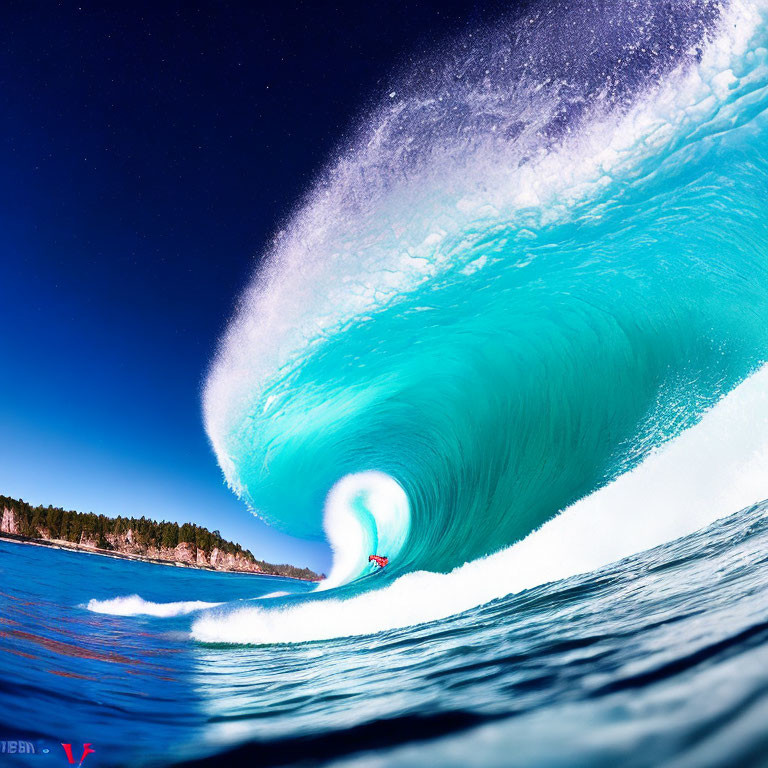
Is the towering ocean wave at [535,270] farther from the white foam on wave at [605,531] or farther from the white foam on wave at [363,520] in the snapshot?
the white foam on wave at [363,520]

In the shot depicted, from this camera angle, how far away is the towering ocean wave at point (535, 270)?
517 centimetres

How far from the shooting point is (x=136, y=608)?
7379mm

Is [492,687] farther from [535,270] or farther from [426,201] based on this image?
[535,270]

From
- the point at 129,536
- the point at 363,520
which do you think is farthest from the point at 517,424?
the point at 129,536

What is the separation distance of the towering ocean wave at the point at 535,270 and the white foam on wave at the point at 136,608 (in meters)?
1.60

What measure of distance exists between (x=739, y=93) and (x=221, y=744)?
672 cm

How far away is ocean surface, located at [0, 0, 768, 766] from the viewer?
1.19 meters

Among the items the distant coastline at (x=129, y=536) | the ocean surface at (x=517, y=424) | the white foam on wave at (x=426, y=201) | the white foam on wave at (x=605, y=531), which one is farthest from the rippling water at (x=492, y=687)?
the distant coastline at (x=129, y=536)

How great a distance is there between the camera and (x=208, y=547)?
58375 millimetres

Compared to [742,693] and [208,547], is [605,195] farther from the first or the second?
[208,547]

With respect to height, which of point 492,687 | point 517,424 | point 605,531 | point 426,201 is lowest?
point 492,687

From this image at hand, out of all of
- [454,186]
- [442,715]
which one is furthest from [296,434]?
[442,715]

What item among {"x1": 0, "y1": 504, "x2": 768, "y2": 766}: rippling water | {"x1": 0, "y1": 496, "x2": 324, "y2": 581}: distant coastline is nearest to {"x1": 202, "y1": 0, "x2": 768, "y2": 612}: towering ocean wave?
{"x1": 0, "y1": 504, "x2": 768, "y2": 766}: rippling water

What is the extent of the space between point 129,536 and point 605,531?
6203cm
